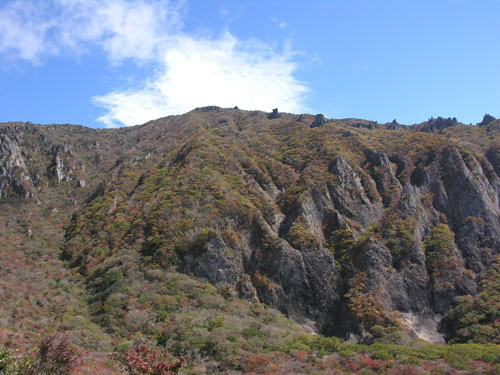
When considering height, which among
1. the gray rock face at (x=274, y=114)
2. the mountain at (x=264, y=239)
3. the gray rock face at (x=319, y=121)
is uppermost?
the gray rock face at (x=274, y=114)

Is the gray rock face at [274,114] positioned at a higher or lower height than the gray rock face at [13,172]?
higher

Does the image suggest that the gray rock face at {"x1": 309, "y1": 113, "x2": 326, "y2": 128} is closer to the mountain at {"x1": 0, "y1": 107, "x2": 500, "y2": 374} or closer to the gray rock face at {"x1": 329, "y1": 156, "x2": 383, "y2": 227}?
Answer: the mountain at {"x1": 0, "y1": 107, "x2": 500, "y2": 374}

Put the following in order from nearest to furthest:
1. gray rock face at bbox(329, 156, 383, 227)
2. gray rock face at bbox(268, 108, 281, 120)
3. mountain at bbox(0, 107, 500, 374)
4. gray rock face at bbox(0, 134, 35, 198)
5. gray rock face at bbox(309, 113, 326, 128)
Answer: mountain at bbox(0, 107, 500, 374) → gray rock face at bbox(329, 156, 383, 227) → gray rock face at bbox(0, 134, 35, 198) → gray rock face at bbox(309, 113, 326, 128) → gray rock face at bbox(268, 108, 281, 120)

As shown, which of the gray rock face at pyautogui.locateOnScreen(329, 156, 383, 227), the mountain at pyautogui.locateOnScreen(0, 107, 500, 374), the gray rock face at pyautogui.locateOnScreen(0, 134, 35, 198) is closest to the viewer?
the mountain at pyautogui.locateOnScreen(0, 107, 500, 374)

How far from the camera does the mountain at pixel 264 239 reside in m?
43.1

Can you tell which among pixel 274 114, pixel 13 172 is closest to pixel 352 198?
pixel 274 114

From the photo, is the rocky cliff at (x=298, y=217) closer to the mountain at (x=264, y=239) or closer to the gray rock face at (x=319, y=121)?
the mountain at (x=264, y=239)

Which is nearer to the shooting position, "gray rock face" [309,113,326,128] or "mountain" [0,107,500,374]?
"mountain" [0,107,500,374]

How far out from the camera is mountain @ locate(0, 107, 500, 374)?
4309cm

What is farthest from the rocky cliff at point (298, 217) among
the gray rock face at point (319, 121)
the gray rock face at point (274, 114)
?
the gray rock face at point (274, 114)

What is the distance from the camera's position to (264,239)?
55.5 meters

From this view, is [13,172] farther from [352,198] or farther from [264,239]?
[352,198]

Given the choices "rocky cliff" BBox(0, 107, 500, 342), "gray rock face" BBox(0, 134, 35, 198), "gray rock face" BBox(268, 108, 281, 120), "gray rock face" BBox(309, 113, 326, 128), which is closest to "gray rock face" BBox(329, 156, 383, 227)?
"rocky cliff" BBox(0, 107, 500, 342)

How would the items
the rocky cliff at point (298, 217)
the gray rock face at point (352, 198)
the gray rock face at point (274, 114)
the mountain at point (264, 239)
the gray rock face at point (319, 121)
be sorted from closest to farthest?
the mountain at point (264, 239) → the rocky cliff at point (298, 217) → the gray rock face at point (352, 198) → the gray rock face at point (319, 121) → the gray rock face at point (274, 114)
